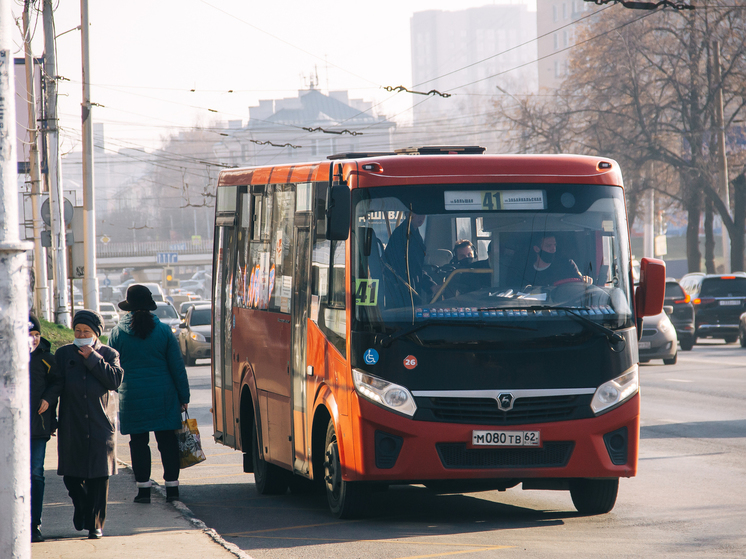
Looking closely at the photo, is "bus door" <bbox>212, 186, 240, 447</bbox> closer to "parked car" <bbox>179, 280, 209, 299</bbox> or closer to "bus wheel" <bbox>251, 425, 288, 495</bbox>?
"bus wheel" <bbox>251, 425, 288, 495</bbox>

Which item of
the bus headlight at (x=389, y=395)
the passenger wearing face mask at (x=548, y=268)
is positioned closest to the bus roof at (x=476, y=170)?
the passenger wearing face mask at (x=548, y=268)

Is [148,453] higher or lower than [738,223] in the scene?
lower

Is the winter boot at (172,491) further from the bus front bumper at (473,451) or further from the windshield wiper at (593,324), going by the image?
the windshield wiper at (593,324)

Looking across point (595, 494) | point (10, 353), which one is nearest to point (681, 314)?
point (595, 494)

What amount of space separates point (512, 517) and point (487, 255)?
1856mm

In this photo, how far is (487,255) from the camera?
740 cm

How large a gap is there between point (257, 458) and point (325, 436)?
5.37 ft

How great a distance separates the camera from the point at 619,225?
7.65 meters

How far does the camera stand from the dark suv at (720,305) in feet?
99.4

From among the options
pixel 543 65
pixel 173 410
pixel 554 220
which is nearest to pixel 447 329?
pixel 554 220

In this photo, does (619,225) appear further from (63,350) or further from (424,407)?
(63,350)

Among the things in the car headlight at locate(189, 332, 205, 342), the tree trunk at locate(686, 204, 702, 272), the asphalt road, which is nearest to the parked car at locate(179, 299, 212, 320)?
the car headlight at locate(189, 332, 205, 342)

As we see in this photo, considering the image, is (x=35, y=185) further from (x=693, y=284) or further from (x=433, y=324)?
(x=433, y=324)

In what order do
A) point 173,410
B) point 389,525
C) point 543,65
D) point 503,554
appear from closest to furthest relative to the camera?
point 503,554 < point 389,525 < point 173,410 < point 543,65
